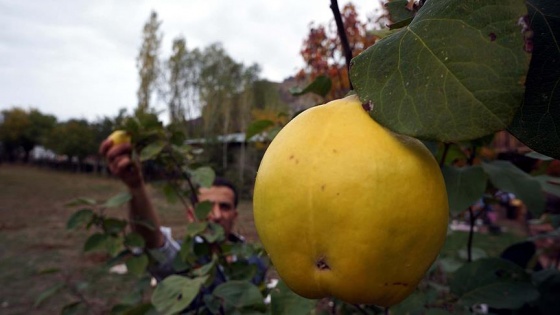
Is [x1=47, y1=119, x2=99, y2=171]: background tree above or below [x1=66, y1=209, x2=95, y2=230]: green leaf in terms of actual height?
above

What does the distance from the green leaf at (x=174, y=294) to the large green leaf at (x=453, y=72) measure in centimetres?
65

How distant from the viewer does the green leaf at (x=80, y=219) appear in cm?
140

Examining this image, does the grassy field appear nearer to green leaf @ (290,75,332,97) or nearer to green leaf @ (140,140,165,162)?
green leaf @ (140,140,165,162)

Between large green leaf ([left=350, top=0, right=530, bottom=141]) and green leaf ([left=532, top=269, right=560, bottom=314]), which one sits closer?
large green leaf ([left=350, top=0, right=530, bottom=141])

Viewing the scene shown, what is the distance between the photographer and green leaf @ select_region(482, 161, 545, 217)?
0.94m

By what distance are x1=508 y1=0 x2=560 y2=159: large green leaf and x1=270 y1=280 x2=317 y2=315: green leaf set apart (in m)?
0.53

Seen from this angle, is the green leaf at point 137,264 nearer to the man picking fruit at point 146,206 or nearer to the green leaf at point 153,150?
the man picking fruit at point 146,206

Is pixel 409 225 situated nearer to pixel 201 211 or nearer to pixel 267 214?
pixel 267 214

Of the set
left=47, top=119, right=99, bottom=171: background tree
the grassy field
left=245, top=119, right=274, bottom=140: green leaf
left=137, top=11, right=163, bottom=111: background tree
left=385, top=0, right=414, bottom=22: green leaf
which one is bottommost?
the grassy field

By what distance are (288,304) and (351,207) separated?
0.50m

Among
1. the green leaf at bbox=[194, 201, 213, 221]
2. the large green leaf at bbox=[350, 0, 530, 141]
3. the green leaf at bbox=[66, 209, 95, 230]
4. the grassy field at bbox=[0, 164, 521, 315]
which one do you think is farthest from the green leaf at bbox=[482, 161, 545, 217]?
the green leaf at bbox=[66, 209, 95, 230]

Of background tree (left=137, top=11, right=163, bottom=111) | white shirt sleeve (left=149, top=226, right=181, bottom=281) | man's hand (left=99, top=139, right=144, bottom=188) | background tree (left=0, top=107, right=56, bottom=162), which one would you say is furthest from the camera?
background tree (left=0, top=107, right=56, bottom=162)

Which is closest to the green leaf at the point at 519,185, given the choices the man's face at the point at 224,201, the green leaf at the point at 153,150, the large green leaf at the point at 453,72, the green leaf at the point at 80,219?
the large green leaf at the point at 453,72

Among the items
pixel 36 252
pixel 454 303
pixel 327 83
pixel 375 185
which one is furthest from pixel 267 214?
pixel 36 252
